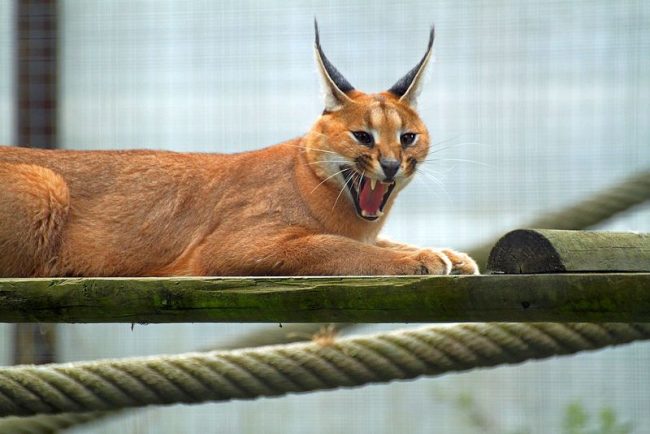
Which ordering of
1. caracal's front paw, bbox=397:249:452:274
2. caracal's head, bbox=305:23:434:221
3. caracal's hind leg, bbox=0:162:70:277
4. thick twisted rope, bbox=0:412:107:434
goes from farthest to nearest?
1. thick twisted rope, bbox=0:412:107:434
2. caracal's head, bbox=305:23:434:221
3. caracal's hind leg, bbox=0:162:70:277
4. caracal's front paw, bbox=397:249:452:274

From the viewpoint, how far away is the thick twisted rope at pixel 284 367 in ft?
10.1

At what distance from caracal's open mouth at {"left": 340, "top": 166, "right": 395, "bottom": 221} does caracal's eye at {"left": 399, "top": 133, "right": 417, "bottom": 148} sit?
169 millimetres

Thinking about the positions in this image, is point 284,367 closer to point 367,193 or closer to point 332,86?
point 367,193

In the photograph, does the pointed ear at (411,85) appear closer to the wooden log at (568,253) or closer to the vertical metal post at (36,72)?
the wooden log at (568,253)

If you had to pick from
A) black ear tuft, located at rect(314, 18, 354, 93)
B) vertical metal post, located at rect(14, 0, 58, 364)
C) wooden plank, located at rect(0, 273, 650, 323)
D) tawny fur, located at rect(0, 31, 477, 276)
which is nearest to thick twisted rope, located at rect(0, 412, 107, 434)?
tawny fur, located at rect(0, 31, 477, 276)

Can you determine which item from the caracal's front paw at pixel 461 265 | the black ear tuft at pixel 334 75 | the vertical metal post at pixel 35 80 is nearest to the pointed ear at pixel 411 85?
the black ear tuft at pixel 334 75

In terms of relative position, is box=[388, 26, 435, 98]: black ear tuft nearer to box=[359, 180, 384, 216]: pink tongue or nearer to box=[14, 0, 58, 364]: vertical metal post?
box=[359, 180, 384, 216]: pink tongue

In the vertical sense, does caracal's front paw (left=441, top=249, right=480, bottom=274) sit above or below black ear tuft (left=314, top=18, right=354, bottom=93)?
below

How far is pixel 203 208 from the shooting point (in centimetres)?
375

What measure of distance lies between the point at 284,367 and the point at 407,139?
39.9 inches

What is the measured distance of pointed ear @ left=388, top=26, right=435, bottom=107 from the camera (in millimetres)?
3721

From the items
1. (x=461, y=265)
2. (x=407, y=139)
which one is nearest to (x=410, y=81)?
(x=407, y=139)

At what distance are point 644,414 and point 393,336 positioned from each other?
2.23m

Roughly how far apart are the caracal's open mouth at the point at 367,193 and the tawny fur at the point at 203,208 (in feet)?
→ 0.16
